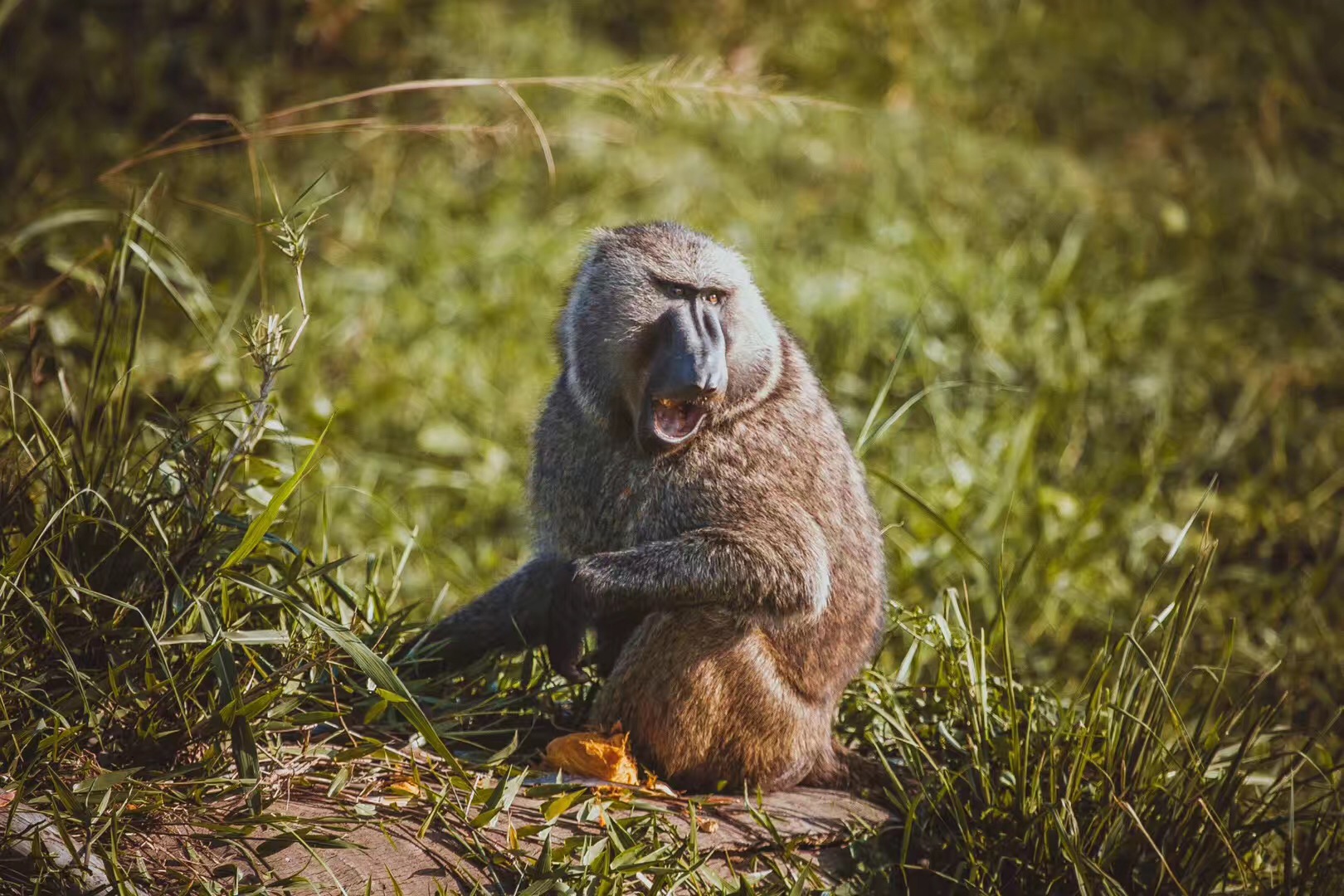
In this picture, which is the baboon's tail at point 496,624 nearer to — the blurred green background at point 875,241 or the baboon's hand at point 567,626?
the baboon's hand at point 567,626

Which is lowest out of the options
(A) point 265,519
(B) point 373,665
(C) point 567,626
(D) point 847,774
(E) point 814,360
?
(D) point 847,774

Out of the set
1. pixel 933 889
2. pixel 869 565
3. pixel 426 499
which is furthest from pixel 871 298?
pixel 933 889

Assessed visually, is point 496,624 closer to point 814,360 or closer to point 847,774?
point 847,774

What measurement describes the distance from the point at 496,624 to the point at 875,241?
13.9ft

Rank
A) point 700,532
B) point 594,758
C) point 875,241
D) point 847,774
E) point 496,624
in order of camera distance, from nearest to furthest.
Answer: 1. point 594,758
2. point 700,532
3. point 847,774
4. point 496,624
5. point 875,241

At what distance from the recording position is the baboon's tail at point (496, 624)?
10.9ft

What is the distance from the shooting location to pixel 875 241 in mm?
6973

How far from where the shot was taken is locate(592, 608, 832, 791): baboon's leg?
2.94m

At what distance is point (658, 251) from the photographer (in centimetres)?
313

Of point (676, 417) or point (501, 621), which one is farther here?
point (501, 621)

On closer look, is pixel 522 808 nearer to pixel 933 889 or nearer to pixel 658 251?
pixel 933 889

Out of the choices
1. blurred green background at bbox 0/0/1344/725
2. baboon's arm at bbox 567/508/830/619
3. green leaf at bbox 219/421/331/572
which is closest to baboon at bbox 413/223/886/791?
baboon's arm at bbox 567/508/830/619

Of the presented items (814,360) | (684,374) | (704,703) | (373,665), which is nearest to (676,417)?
(684,374)

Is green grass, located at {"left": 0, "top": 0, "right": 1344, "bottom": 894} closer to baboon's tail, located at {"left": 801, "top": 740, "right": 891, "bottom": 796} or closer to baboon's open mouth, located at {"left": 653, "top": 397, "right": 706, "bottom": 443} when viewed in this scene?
baboon's tail, located at {"left": 801, "top": 740, "right": 891, "bottom": 796}
